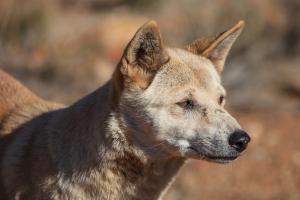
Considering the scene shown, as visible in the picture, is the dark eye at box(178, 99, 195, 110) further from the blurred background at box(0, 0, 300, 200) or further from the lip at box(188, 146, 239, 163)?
the blurred background at box(0, 0, 300, 200)

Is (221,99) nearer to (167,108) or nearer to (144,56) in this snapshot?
(167,108)

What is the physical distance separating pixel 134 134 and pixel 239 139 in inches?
26.1

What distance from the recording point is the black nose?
5098mm

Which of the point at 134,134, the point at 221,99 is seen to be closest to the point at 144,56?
the point at 134,134

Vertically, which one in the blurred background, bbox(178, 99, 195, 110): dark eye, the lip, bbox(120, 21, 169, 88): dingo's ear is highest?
bbox(120, 21, 169, 88): dingo's ear

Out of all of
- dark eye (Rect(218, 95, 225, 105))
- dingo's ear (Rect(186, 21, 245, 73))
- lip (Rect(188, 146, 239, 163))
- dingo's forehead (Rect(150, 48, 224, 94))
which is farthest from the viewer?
dingo's ear (Rect(186, 21, 245, 73))

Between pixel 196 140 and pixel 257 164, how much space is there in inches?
191

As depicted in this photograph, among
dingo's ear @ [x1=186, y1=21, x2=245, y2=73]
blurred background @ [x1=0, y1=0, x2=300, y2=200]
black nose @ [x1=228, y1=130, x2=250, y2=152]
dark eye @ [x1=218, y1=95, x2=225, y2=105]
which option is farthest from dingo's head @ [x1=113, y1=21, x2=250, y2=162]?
blurred background @ [x1=0, y1=0, x2=300, y2=200]

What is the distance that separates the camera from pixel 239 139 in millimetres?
5098

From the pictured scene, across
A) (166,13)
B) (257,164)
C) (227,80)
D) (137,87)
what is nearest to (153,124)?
(137,87)

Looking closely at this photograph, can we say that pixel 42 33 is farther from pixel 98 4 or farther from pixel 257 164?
pixel 257 164

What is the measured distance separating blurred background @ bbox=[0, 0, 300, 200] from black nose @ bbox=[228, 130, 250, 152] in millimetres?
3471

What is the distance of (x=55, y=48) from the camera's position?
12227mm

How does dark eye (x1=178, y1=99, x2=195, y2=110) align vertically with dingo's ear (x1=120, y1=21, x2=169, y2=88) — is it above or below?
below
